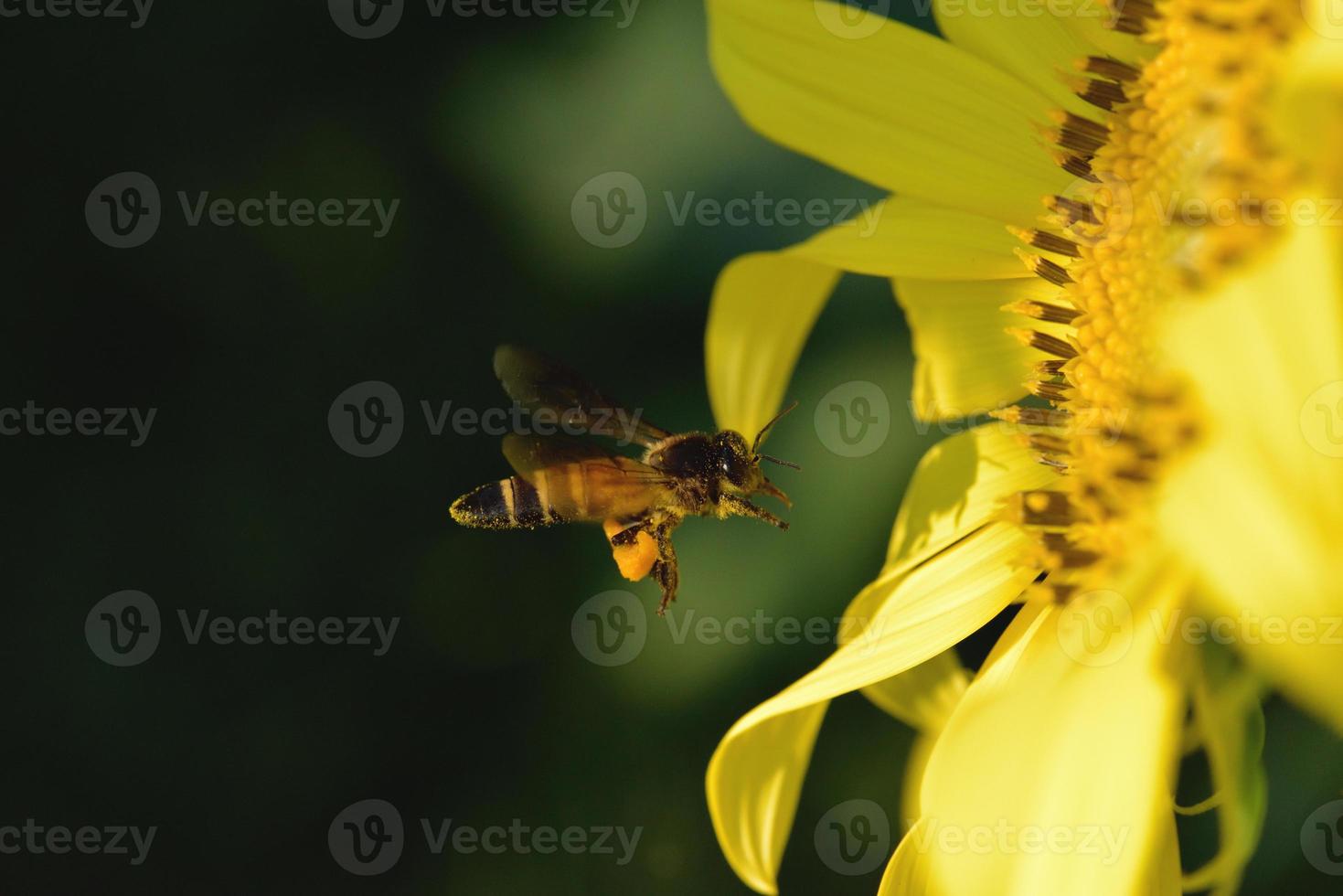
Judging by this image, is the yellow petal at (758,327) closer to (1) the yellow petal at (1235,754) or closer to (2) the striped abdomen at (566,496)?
(2) the striped abdomen at (566,496)

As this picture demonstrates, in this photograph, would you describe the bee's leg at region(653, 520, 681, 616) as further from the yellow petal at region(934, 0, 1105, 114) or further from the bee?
the yellow petal at region(934, 0, 1105, 114)

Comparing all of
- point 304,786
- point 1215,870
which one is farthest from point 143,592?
point 1215,870

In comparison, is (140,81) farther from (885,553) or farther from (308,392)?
(885,553)

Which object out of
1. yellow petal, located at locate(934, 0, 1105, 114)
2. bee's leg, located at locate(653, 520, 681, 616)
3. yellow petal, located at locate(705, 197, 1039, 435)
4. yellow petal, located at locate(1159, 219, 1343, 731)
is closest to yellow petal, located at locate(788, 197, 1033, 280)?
yellow petal, located at locate(705, 197, 1039, 435)

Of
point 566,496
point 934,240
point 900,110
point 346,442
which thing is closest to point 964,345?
point 934,240

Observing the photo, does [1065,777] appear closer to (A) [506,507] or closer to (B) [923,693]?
(B) [923,693]

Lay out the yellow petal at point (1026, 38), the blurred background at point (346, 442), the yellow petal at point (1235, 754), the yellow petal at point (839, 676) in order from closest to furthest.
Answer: the yellow petal at point (1235, 754)
the yellow petal at point (839, 676)
the yellow petal at point (1026, 38)
the blurred background at point (346, 442)

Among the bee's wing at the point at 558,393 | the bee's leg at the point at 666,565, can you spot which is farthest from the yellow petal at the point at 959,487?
the bee's wing at the point at 558,393
